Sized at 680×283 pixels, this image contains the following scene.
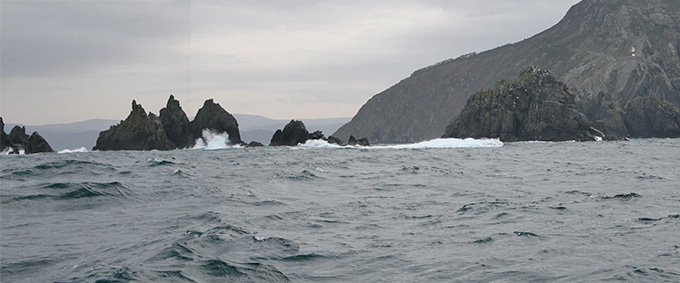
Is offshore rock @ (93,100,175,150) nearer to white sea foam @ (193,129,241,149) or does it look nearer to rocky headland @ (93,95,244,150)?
rocky headland @ (93,95,244,150)

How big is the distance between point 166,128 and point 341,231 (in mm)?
123386

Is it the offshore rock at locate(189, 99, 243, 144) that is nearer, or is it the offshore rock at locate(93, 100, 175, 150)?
the offshore rock at locate(93, 100, 175, 150)

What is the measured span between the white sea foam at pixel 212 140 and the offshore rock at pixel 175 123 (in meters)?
2.70

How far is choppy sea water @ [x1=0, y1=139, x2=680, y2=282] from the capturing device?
39.6 ft

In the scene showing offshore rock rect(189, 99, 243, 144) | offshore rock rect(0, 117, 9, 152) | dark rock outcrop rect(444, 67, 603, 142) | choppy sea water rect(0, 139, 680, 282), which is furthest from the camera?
offshore rock rect(189, 99, 243, 144)

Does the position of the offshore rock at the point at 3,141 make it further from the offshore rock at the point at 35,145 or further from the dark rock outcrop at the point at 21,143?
the offshore rock at the point at 35,145

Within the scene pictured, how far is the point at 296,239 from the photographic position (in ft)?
51.7

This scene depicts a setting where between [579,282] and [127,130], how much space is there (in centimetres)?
12653

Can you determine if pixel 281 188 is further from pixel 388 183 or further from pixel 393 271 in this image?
pixel 393 271

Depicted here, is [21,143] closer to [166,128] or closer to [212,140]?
[166,128]

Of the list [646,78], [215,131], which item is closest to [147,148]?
[215,131]

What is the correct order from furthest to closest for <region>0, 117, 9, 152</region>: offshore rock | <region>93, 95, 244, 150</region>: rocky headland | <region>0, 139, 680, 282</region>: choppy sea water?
<region>93, 95, 244, 150</region>: rocky headland, <region>0, 117, 9, 152</region>: offshore rock, <region>0, 139, 680, 282</region>: choppy sea water

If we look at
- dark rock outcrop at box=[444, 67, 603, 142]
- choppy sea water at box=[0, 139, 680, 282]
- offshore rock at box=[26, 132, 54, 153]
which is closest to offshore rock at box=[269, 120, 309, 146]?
dark rock outcrop at box=[444, 67, 603, 142]

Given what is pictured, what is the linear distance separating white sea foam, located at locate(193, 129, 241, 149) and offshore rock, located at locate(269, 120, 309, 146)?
40.3ft
